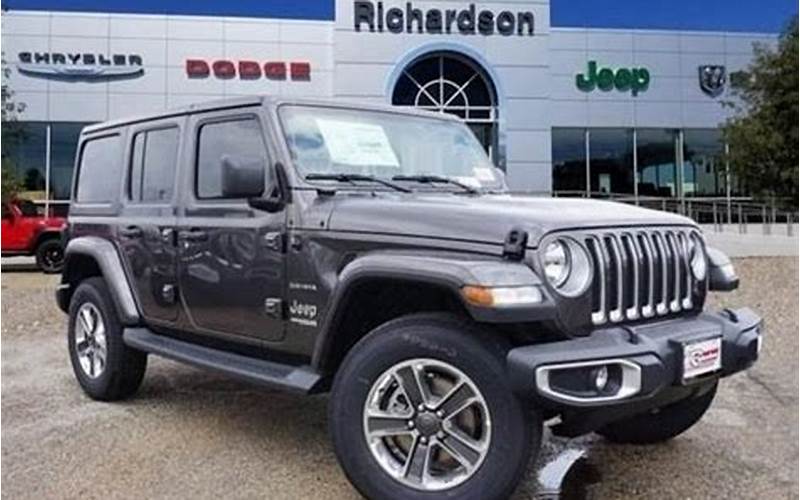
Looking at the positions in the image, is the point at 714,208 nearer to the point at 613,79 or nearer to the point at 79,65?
the point at 613,79

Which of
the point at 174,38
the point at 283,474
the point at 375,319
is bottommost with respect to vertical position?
the point at 283,474

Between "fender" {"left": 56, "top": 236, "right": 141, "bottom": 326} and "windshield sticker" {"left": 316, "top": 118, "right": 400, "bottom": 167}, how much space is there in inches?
70.9

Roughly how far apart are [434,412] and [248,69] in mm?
22737

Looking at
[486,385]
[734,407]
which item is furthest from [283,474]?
[734,407]

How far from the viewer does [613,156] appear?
26.0 meters

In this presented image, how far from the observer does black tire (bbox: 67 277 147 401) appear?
5.35 meters

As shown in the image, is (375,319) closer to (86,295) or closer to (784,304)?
(86,295)

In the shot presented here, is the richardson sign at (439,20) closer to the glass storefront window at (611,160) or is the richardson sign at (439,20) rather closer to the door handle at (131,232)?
the glass storefront window at (611,160)

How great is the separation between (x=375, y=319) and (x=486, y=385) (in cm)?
83

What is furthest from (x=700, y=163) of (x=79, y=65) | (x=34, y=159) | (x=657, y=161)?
(x=34, y=159)

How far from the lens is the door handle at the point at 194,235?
14.9ft

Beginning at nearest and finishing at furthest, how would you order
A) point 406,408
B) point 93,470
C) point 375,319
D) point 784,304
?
point 406,408
point 375,319
point 93,470
point 784,304

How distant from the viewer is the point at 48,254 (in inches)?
640

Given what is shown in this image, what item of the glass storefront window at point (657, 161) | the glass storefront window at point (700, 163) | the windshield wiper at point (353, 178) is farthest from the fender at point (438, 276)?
the glass storefront window at point (700, 163)
